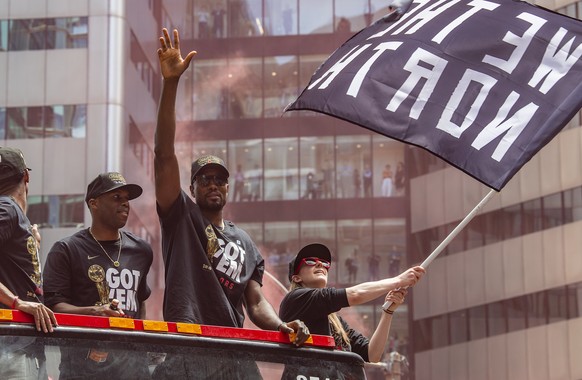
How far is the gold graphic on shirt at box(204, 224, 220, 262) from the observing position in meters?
7.32

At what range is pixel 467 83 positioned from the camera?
8.68 meters

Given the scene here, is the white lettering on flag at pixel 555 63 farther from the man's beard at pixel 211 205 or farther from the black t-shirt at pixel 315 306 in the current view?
the man's beard at pixel 211 205

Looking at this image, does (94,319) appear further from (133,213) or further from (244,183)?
(244,183)

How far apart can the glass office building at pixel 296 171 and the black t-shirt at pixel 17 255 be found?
126 ft

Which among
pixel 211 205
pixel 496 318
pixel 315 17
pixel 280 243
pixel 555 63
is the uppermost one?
pixel 315 17

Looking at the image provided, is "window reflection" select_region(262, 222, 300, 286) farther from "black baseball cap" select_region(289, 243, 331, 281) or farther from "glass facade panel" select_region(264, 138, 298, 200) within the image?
"black baseball cap" select_region(289, 243, 331, 281)

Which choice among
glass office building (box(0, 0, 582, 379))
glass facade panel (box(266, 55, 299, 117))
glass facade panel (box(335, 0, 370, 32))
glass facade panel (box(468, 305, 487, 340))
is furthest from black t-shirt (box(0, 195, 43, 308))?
glass facade panel (box(335, 0, 370, 32))

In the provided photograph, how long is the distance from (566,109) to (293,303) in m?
2.20

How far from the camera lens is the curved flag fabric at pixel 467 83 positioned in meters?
8.23

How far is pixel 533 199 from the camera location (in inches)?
1860

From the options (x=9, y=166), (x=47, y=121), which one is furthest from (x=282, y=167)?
(x=9, y=166)

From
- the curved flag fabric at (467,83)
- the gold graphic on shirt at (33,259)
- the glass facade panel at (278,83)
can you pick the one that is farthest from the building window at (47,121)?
the gold graphic on shirt at (33,259)

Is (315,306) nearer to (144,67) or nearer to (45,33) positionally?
(45,33)

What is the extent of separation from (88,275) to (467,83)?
2911mm
